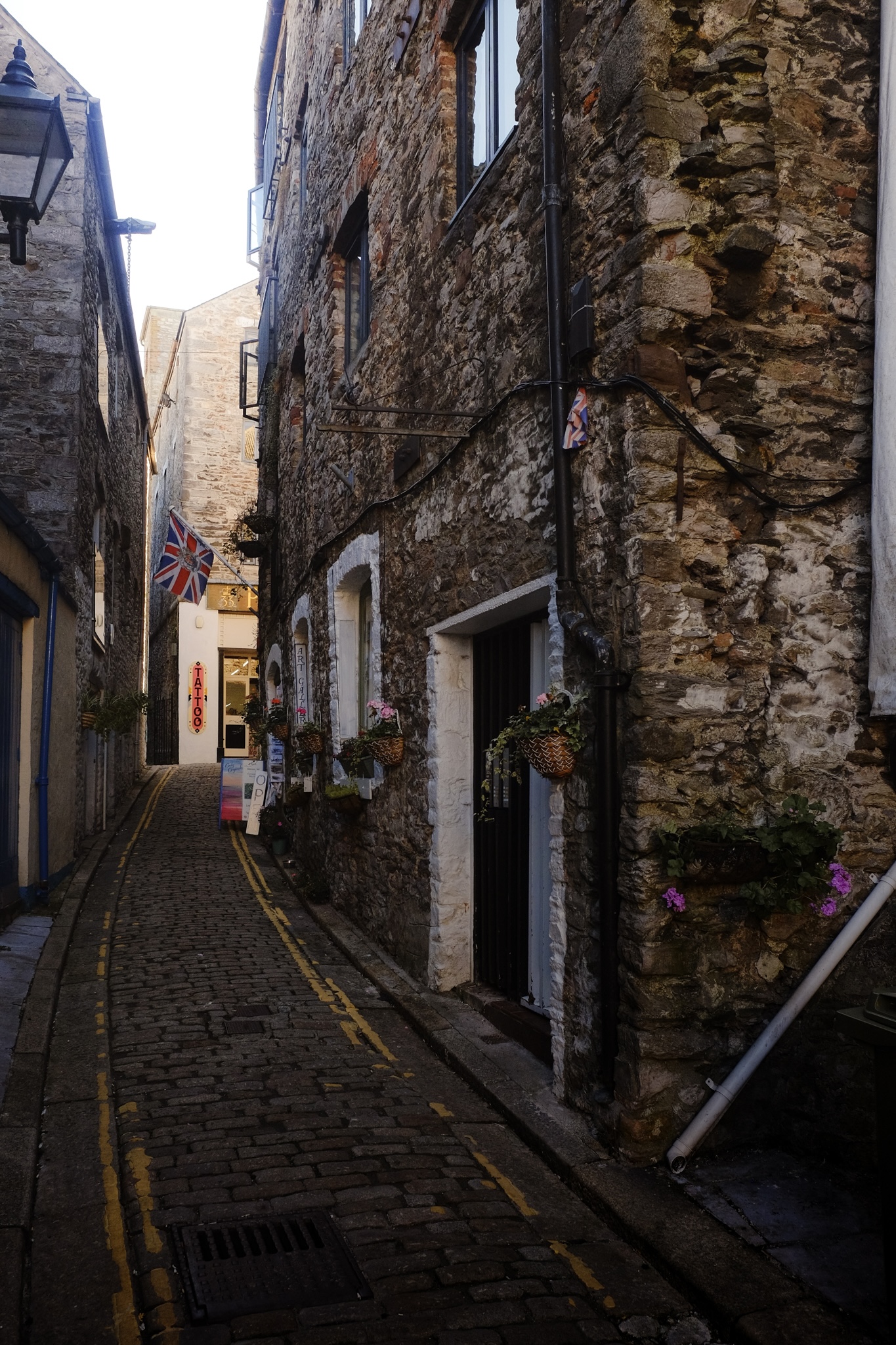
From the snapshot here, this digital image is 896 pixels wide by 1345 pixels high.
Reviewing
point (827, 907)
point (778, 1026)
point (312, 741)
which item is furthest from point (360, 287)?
point (778, 1026)

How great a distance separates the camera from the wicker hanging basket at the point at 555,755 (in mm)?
4430

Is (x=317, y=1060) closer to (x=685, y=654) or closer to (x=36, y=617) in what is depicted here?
(x=685, y=654)

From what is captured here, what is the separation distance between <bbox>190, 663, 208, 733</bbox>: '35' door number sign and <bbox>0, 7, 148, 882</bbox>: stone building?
11.9 metres

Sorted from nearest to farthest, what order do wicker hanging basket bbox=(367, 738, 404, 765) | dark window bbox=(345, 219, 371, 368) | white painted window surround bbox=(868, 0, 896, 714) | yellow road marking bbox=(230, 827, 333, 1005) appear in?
white painted window surround bbox=(868, 0, 896, 714) → yellow road marking bbox=(230, 827, 333, 1005) → wicker hanging basket bbox=(367, 738, 404, 765) → dark window bbox=(345, 219, 371, 368)

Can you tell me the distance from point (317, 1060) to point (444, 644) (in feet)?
8.51

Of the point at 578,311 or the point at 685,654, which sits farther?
the point at 578,311

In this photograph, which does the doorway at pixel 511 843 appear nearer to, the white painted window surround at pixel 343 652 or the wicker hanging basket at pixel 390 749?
the wicker hanging basket at pixel 390 749

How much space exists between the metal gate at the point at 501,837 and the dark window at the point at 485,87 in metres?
2.84

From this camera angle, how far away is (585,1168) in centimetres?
396

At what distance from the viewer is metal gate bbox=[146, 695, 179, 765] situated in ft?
93.5

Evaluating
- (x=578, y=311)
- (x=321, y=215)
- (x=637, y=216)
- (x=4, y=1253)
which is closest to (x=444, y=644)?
(x=578, y=311)

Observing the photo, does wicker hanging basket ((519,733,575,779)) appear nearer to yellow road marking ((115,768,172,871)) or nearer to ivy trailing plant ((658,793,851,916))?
ivy trailing plant ((658,793,851,916))

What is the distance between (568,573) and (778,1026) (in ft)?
6.64

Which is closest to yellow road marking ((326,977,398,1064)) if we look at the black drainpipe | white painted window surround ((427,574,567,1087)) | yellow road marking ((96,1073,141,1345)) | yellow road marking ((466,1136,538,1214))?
white painted window surround ((427,574,567,1087))
